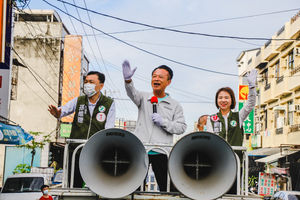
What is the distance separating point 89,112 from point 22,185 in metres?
9.33

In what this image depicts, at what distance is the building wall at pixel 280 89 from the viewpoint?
2527cm

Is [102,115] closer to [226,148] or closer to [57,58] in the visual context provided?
[226,148]

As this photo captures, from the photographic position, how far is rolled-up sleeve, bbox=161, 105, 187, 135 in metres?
5.50

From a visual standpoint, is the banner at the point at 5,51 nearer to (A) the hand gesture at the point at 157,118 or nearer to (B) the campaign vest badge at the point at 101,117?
(B) the campaign vest badge at the point at 101,117

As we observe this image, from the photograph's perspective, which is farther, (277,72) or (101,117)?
(277,72)

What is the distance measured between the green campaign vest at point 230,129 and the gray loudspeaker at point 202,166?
40.5 inches

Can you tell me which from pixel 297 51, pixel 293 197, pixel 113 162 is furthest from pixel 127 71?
pixel 297 51

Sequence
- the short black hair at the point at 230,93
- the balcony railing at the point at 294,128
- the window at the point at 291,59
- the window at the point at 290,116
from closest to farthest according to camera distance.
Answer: the short black hair at the point at 230,93, the balcony railing at the point at 294,128, the window at the point at 290,116, the window at the point at 291,59

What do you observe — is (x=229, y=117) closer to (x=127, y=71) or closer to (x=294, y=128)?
(x=127, y=71)

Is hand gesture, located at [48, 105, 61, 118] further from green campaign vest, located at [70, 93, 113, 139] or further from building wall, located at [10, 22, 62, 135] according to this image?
building wall, located at [10, 22, 62, 135]

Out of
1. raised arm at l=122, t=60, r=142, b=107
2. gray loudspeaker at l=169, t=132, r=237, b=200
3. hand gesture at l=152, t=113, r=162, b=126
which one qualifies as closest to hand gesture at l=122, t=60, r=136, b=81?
→ raised arm at l=122, t=60, r=142, b=107

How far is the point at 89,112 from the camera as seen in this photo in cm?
569

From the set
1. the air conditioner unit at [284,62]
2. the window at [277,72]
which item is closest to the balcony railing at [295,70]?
the air conditioner unit at [284,62]

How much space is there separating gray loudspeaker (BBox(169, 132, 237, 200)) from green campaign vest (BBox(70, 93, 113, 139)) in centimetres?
146
